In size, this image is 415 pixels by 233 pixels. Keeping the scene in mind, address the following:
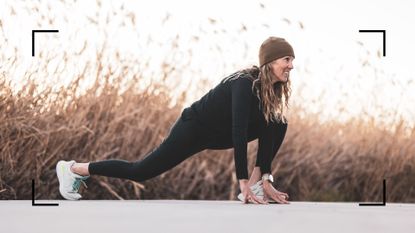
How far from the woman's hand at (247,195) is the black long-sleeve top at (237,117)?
4cm

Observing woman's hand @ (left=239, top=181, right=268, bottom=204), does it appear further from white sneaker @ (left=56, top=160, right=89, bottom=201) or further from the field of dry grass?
the field of dry grass

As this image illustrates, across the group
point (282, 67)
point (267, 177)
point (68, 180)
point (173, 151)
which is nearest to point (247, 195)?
point (267, 177)

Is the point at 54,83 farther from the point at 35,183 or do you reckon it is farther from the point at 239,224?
the point at 239,224

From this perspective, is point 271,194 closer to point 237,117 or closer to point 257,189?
point 257,189

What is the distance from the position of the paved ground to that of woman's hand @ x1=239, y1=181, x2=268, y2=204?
6cm

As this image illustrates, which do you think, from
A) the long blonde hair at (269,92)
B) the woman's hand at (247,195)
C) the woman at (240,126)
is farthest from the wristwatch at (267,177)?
the long blonde hair at (269,92)

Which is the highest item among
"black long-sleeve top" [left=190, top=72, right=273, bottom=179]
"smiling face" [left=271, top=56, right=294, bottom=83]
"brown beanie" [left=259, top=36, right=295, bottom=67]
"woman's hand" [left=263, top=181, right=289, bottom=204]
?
"brown beanie" [left=259, top=36, right=295, bottom=67]

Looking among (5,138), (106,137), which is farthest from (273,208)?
(5,138)

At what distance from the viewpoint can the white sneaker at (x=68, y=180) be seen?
4.46 metres

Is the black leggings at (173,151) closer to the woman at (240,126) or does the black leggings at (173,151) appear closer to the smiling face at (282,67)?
the woman at (240,126)

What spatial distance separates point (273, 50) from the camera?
3.98m

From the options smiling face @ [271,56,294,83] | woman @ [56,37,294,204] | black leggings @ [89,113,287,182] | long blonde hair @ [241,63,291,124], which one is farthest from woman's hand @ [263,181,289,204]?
smiling face @ [271,56,294,83]

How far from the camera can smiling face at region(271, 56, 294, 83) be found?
400 cm

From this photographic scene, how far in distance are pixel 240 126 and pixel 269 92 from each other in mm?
253
